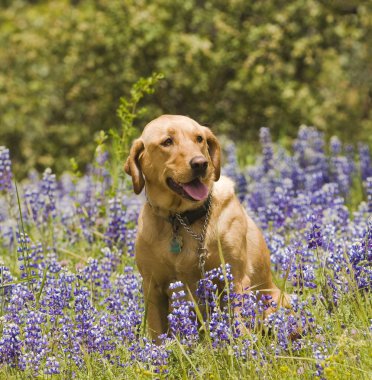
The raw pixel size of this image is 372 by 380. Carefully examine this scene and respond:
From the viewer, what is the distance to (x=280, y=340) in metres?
3.41

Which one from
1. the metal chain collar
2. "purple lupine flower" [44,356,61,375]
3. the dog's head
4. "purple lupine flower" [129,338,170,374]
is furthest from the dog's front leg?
"purple lupine flower" [44,356,61,375]

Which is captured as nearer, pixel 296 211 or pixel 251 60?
pixel 296 211

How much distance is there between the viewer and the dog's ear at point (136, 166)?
13.5 feet

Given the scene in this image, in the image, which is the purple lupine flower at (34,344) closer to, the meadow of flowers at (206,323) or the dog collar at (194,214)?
the meadow of flowers at (206,323)

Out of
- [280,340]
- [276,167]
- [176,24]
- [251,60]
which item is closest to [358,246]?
[280,340]

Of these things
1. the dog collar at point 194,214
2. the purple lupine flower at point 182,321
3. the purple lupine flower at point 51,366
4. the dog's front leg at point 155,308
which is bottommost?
the dog's front leg at point 155,308

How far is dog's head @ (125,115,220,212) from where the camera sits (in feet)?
12.9

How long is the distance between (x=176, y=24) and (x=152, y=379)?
22.7ft

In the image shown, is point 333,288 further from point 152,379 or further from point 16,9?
point 16,9

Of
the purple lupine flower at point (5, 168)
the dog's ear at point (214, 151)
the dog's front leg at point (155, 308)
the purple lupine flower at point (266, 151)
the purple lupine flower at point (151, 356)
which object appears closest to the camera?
the purple lupine flower at point (151, 356)

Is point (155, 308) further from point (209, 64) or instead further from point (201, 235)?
point (209, 64)

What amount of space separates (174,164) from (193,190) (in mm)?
166

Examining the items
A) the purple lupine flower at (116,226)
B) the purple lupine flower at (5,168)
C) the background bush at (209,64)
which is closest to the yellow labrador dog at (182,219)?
the purple lupine flower at (116,226)

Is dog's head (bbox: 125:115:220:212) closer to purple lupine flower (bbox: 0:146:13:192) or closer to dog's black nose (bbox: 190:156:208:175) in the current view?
dog's black nose (bbox: 190:156:208:175)
